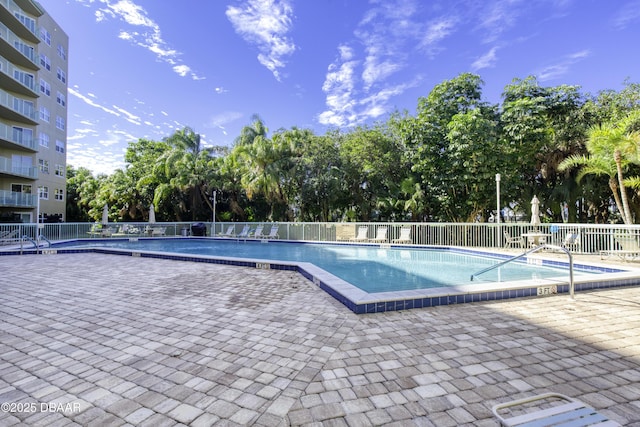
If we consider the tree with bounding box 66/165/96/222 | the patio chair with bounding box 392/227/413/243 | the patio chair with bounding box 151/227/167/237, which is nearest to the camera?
the patio chair with bounding box 392/227/413/243

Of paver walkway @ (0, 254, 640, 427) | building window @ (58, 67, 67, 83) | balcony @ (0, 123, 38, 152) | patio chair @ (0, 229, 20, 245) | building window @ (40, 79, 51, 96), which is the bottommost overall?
paver walkway @ (0, 254, 640, 427)

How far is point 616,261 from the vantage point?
830 centimetres

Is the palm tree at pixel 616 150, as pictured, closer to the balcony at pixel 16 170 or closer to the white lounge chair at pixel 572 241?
the white lounge chair at pixel 572 241

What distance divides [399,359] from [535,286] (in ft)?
11.5

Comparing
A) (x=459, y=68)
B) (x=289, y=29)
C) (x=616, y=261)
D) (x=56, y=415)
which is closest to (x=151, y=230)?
(x=289, y=29)

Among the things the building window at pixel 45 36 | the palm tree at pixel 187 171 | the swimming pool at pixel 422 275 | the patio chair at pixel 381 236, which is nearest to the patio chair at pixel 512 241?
the swimming pool at pixel 422 275

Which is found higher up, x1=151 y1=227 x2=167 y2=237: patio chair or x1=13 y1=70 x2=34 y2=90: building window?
x1=13 y1=70 x2=34 y2=90: building window

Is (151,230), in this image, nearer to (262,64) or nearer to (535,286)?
(262,64)

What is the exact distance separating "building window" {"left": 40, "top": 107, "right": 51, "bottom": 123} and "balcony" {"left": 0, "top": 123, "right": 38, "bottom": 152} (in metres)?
2.47

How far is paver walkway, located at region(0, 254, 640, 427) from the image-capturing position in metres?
1.86

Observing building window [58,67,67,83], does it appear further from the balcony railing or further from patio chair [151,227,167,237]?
patio chair [151,227,167,237]

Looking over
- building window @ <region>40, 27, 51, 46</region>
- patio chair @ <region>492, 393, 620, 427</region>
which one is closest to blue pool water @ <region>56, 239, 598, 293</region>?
patio chair @ <region>492, 393, 620, 427</region>

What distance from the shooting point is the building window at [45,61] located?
20483 mm

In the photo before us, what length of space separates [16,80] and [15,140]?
3.60m
